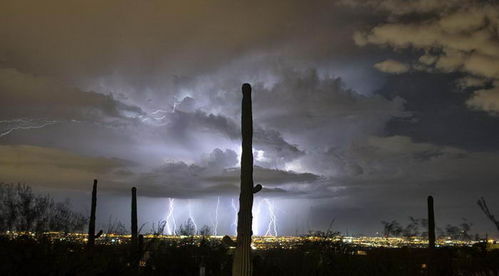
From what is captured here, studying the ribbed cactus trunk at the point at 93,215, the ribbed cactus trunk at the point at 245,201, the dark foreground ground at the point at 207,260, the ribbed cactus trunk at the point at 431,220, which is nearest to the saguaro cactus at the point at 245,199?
the ribbed cactus trunk at the point at 245,201

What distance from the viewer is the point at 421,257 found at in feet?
55.4

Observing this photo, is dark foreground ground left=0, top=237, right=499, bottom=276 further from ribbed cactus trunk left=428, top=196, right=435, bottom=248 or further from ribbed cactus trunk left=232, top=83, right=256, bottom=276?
ribbed cactus trunk left=232, top=83, right=256, bottom=276

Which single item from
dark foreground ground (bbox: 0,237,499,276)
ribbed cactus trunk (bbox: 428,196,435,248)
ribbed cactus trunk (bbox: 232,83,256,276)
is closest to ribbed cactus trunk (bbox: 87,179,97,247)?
dark foreground ground (bbox: 0,237,499,276)

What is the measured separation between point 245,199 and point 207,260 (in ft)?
24.8

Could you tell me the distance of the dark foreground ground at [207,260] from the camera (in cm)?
797

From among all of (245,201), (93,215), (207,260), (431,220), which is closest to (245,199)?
(245,201)

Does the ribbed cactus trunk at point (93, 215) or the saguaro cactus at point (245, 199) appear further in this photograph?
the ribbed cactus trunk at point (93, 215)

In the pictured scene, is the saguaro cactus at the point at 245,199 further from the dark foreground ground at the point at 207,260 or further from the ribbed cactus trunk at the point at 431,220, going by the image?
the ribbed cactus trunk at the point at 431,220

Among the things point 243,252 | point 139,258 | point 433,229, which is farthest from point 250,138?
point 433,229

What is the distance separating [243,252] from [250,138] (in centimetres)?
204

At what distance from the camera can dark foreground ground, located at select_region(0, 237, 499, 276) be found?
797 cm

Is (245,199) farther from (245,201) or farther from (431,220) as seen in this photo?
(431,220)

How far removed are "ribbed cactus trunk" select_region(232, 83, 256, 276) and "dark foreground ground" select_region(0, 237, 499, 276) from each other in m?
2.50

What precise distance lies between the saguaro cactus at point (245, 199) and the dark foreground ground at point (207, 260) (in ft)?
8.19
